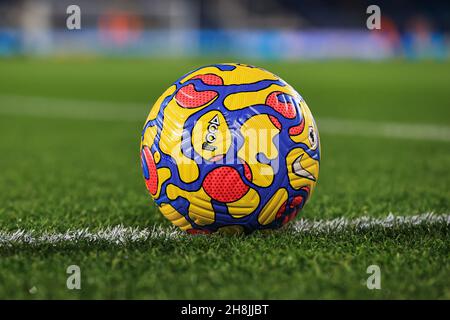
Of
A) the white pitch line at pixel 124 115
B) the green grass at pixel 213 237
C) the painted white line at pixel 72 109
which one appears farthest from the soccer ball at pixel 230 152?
the painted white line at pixel 72 109

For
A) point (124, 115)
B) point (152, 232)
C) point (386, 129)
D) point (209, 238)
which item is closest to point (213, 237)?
point (209, 238)

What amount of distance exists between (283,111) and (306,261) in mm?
744

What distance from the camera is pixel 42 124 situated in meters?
8.92

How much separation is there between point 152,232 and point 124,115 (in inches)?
284

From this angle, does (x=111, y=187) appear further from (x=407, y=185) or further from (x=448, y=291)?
(x=448, y=291)

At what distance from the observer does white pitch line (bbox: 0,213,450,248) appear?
2929 millimetres

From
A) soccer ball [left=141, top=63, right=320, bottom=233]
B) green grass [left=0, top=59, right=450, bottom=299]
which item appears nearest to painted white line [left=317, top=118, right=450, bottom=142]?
green grass [left=0, top=59, right=450, bottom=299]

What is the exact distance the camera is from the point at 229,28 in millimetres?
41500

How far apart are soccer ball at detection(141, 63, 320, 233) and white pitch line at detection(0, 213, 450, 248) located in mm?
187

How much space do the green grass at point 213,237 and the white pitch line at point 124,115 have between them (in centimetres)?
56

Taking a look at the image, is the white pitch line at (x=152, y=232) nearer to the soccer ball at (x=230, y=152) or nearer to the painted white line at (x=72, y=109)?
the soccer ball at (x=230, y=152)

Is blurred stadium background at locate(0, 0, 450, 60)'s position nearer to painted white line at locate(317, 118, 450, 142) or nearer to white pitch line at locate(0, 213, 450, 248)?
painted white line at locate(317, 118, 450, 142)

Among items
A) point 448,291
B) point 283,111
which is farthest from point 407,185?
point 448,291
